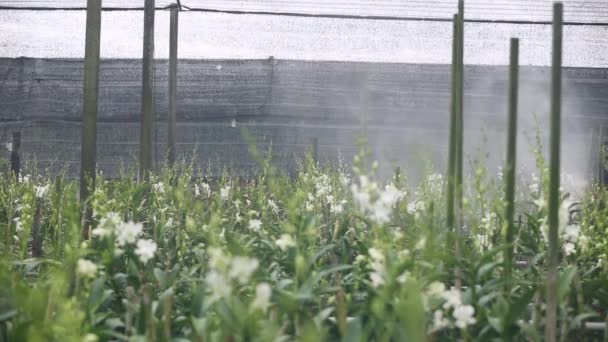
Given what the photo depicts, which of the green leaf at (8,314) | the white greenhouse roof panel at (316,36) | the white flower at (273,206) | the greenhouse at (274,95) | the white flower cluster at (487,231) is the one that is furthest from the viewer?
the white greenhouse roof panel at (316,36)

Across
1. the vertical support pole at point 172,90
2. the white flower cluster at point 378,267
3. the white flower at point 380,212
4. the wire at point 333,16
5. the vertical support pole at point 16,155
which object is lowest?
the white flower cluster at point 378,267

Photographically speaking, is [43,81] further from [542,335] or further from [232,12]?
[542,335]

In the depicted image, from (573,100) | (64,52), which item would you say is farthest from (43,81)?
(573,100)

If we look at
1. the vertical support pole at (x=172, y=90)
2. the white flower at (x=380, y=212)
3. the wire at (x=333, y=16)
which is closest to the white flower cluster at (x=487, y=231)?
the white flower at (x=380, y=212)

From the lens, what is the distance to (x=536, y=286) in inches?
93.0

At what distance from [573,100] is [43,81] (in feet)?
16.9

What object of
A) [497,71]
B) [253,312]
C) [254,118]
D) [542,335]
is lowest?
[542,335]

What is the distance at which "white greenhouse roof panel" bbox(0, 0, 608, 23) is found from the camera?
650 cm

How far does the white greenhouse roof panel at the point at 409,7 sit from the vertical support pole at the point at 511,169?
163 inches

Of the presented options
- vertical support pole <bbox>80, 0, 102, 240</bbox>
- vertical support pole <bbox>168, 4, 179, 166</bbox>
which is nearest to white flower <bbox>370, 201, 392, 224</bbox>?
vertical support pole <bbox>80, 0, 102, 240</bbox>

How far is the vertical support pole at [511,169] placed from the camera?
2281 millimetres

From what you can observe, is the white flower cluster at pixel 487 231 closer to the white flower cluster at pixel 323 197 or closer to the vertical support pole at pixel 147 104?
the white flower cluster at pixel 323 197

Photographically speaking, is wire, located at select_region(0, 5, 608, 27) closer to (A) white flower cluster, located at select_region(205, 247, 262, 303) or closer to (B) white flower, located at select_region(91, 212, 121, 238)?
(B) white flower, located at select_region(91, 212, 121, 238)

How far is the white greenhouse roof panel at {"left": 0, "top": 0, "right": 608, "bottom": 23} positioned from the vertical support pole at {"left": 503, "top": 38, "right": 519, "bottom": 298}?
415 centimetres
